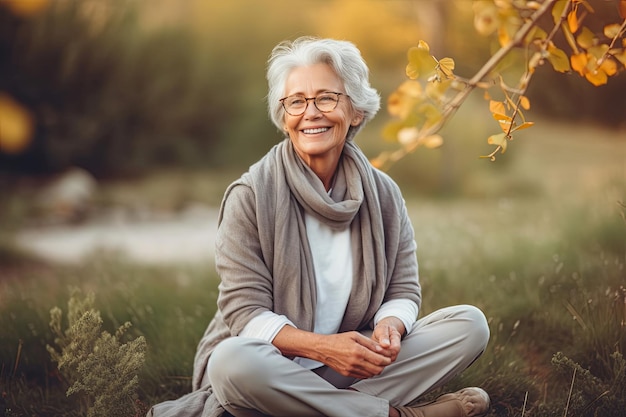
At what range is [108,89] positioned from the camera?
24.2 ft

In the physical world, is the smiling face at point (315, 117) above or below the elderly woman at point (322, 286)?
above

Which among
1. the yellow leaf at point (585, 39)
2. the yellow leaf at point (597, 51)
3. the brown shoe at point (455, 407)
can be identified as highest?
the yellow leaf at point (585, 39)

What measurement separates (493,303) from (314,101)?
5.11 feet

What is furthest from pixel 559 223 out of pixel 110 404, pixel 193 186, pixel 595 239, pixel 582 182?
pixel 193 186

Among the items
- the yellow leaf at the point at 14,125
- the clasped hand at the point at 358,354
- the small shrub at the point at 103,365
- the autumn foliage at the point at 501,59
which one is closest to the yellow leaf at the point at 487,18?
the autumn foliage at the point at 501,59

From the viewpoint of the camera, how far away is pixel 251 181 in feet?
8.66

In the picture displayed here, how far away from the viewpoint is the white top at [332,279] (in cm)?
270

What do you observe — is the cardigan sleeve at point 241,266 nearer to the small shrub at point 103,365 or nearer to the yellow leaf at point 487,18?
the small shrub at point 103,365

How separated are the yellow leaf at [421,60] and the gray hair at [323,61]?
35 cm

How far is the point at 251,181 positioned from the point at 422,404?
101 centimetres

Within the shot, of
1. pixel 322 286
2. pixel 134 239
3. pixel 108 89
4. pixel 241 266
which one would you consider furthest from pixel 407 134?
pixel 108 89

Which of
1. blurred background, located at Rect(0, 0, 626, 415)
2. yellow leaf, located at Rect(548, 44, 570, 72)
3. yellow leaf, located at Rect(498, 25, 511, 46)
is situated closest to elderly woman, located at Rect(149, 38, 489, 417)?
yellow leaf, located at Rect(498, 25, 511, 46)

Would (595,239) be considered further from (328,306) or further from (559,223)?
(328,306)

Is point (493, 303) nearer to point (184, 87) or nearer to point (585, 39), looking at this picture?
point (585, 39)
